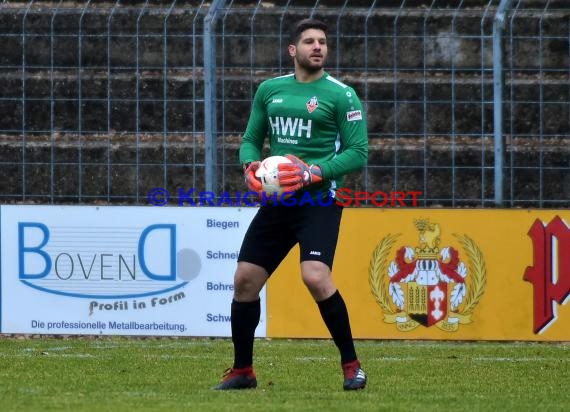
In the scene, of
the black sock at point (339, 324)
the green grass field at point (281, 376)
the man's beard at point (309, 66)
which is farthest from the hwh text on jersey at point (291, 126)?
the green grass field at point (281, 376)

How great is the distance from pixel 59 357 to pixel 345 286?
270 cm

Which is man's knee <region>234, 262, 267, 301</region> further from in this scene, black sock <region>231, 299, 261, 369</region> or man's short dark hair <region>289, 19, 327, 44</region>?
man's short dark hair <region>289, 19, 327, 44</region>

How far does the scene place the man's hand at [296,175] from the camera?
7727mm

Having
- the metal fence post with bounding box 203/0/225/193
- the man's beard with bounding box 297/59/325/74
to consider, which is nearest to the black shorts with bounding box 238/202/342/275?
the man's beard with bounding box 297/59/325/74

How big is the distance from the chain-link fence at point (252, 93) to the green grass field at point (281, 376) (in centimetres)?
141

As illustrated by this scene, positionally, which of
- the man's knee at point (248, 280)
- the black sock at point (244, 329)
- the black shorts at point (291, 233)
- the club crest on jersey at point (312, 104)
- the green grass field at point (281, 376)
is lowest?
the green grass field at point (281, 376)

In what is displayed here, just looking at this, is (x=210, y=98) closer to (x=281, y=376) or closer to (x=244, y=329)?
(x=281, y=376)

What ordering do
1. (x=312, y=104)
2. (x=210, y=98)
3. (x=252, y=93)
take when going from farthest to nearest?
(x=252, y=93), (x=210, y=98), (x=312, y=104)

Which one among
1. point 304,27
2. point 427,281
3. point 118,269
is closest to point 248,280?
point 304,27

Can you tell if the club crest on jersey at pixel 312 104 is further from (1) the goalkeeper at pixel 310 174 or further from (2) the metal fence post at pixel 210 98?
(2) the metal fence post at pixel 210 98

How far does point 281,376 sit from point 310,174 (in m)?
1.72

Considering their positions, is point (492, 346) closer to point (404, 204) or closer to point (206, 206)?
point (404, 204)

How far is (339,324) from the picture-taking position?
7969mm

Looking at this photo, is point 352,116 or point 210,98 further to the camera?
point 210,98
